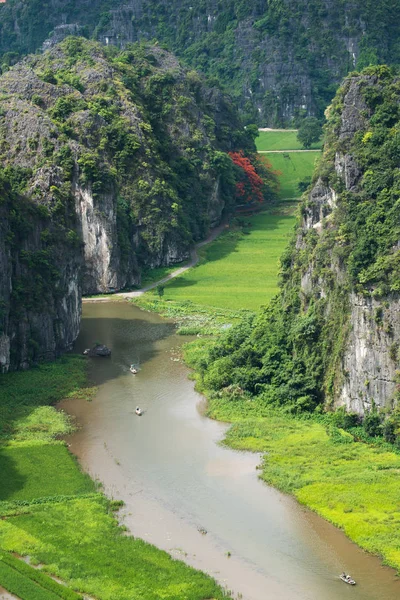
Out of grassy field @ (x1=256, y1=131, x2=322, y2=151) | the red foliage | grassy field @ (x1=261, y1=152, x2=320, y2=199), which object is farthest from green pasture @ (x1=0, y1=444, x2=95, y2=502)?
grassy field @ (x1=256, y1=131, x2=322, y2=151)

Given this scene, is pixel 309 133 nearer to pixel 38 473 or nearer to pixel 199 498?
pixel 38 473

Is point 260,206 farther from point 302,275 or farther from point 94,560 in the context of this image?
point 94,560

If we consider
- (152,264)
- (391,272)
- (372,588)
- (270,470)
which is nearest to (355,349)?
(391,272)

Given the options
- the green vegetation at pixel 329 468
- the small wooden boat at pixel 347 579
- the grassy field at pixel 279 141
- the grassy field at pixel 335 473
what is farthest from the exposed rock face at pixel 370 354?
the grassy field at pixel 279 141

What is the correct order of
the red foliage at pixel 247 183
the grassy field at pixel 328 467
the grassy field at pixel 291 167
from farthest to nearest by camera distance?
the grassy field at pixel 291 167
the red foliage at pixel 247 183
the grassy field at pixel 328 467

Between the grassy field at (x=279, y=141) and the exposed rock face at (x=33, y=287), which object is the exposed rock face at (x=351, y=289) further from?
the grassy field at (x=279, y=141)

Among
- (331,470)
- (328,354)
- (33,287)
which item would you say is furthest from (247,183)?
(331,470)

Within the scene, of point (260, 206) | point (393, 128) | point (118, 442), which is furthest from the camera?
point (260, 206)
